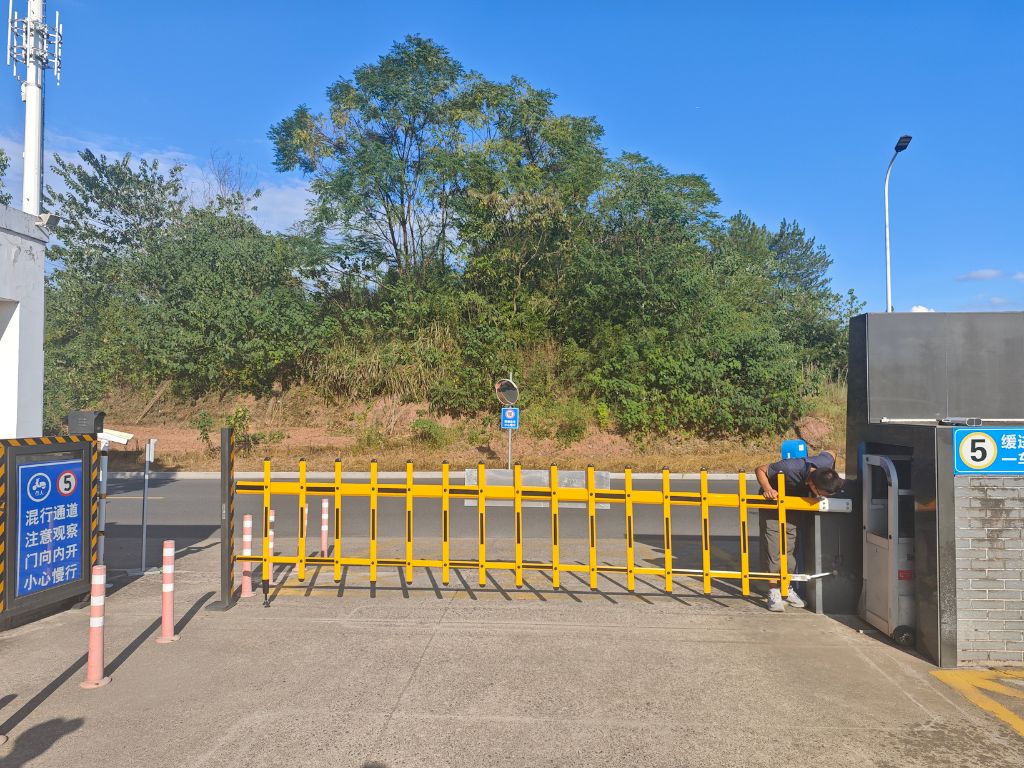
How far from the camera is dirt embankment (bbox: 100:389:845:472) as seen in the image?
24.1 meters

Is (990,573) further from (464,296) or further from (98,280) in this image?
(98,280)

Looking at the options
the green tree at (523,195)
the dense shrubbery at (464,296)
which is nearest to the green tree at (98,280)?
the dense shrubbery at (464,296)

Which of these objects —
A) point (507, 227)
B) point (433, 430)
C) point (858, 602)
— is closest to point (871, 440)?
point (858, 602)

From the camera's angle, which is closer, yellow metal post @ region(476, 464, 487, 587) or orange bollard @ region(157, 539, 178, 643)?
orange bollard @ region(157, 539, 178, 643)

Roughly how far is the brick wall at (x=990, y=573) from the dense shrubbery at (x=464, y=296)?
20308mm

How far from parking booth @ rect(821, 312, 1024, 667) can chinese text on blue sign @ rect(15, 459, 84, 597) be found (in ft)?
24.6

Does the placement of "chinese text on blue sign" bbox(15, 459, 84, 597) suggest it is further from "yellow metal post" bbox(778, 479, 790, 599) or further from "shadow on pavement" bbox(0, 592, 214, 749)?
"yellow metal post" bbox(778, 479, 790, 599)

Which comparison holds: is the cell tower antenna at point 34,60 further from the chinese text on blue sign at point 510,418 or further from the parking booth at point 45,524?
the chinese text on blue sign at point 510,418

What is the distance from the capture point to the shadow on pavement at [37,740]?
13.5ft

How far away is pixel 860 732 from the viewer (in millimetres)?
4535

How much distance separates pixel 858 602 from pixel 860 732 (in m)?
2.83

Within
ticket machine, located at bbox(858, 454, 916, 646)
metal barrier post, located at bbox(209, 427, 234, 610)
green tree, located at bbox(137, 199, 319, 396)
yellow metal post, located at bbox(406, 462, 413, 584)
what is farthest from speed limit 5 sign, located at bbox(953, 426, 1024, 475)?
green tree, located at bbox(137, 199, 319, 396)

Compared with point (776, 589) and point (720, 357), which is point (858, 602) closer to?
point (776, 589)

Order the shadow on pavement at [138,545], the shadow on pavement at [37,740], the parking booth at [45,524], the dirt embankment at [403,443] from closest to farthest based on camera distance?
the shadow on pavement at [37,740], the parking booth at [45,524], the shadow on pavement at [138,545], the dirt embankment at [403,443]
